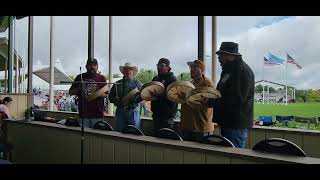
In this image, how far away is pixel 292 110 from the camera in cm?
459

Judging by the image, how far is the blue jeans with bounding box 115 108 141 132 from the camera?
159 inches

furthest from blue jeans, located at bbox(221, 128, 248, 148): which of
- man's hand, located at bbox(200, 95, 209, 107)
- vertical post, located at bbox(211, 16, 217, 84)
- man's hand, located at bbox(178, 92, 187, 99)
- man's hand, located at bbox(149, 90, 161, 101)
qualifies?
vertical post, located at bbox(211, 16, 217, 84)

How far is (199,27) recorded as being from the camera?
419cm

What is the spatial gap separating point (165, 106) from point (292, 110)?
66.0 inches

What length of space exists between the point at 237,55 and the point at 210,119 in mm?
580

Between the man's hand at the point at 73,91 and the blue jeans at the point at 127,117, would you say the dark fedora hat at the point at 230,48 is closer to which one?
the blue jeans at the point at 127,117

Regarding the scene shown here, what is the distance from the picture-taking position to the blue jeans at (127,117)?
4.04 m

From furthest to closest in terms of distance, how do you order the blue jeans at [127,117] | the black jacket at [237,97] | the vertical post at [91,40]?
the vertical post at [91,40] < the blue jeans at [127,117] < the black jacket at [237,97]

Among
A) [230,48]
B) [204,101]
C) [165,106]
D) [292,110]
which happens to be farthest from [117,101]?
[292,110]

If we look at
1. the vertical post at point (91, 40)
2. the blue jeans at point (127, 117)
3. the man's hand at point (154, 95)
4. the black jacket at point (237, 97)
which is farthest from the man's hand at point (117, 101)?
the vertical post at point (91, 40)

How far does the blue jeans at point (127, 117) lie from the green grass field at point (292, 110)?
116cm

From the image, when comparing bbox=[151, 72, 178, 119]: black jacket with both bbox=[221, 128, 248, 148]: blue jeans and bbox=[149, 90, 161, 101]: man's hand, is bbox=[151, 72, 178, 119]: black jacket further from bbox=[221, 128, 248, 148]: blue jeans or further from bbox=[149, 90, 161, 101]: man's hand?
bbox=[221, 128, 248, 148]: blue jeans
